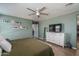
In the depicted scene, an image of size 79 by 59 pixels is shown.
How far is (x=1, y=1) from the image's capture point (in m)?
1.15

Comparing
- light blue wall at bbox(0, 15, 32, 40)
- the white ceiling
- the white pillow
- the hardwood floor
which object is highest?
the white ceiling

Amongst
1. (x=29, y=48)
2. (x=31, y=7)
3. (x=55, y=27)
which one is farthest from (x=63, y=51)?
(x=31, y=7)

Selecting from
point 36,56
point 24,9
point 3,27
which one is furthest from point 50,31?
point 3,27

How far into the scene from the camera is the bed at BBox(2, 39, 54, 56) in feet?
3.49

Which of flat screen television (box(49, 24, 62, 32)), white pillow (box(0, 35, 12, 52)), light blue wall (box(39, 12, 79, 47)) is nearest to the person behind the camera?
white pillow (box(0, 35, 12, 52))

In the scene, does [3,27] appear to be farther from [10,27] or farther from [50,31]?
[50,31]

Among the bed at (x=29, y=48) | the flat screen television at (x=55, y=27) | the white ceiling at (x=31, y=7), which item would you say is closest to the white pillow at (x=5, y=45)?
the bed at (x=29, y=48)

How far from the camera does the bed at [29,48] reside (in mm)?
1063

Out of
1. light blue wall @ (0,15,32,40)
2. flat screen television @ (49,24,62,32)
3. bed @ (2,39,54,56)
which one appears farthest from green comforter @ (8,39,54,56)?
flat screen television @ (49,24,62,32)

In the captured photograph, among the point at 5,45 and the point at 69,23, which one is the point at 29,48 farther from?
the point at 69,23

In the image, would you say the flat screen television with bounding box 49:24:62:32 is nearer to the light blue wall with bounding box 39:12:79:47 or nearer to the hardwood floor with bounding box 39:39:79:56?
the light blue wall with bounding box 39:12:79:47

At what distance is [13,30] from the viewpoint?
48.8 inches

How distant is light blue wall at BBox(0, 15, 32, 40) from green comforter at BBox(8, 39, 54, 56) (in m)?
0.11

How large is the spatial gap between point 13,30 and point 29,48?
463 millimetres
